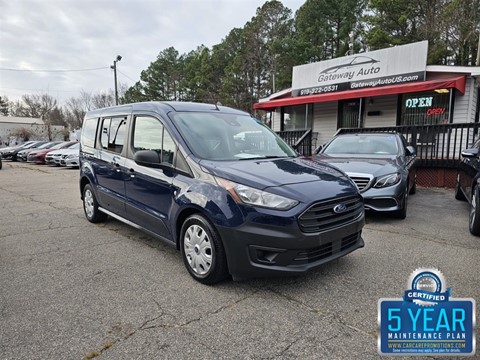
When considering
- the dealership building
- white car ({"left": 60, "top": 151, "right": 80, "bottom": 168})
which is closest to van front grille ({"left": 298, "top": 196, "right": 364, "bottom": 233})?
the dealership building

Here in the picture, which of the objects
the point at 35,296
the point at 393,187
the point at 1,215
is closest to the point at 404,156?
the point at 393,187

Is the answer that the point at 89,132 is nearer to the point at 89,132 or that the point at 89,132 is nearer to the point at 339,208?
the point at 89,132

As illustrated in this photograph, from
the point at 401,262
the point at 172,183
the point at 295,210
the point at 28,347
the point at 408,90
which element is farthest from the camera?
the point at 408,90

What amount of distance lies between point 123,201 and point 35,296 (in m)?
1.63

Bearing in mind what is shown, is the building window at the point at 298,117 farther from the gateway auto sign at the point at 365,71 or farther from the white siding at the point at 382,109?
the white siding at the point at 382,109

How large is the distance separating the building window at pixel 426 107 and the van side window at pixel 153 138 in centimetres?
1100

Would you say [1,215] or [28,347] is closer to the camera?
[28,347]

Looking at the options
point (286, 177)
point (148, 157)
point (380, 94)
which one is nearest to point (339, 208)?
point (286, 177)

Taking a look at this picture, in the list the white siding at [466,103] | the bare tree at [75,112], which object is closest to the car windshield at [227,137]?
the white siding at [466,103]

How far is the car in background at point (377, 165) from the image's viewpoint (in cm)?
514

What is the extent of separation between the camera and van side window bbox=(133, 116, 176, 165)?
362cm

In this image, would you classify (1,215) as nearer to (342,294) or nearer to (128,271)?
(128,271)

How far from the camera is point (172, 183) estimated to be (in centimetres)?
346

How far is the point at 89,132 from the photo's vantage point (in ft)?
18.1
